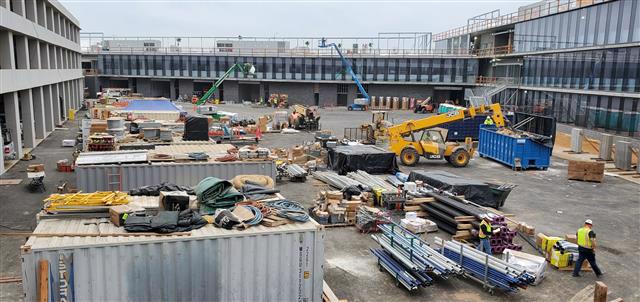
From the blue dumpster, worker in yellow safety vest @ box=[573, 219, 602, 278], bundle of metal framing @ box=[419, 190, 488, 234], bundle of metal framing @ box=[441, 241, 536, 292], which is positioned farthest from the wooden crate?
bundle of metal framing @ box=[441, 241, 536, 292]

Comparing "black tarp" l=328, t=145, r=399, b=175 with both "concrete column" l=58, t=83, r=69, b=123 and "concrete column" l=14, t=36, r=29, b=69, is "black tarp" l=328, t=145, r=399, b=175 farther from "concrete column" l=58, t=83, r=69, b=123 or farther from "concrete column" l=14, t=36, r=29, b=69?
"concrete column" l=58, t=83, r=69, b=123

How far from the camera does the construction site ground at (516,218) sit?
1190cm

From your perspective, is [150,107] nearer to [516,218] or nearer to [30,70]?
[30,70]

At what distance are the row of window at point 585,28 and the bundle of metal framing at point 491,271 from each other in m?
29.0

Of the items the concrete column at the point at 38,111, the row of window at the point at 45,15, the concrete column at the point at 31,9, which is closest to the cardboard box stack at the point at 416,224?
the row of window at the point at 45,15

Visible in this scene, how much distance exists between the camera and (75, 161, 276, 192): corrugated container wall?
1545cm

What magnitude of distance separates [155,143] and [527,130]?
21.4 m

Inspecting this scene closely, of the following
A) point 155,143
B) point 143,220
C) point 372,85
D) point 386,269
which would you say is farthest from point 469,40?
point 143,220

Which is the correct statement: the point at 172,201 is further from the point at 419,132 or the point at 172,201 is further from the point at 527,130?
the point at 527,130

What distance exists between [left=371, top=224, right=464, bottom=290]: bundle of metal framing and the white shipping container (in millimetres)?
3040

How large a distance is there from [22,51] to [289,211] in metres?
28.5

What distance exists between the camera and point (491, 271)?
1189cm

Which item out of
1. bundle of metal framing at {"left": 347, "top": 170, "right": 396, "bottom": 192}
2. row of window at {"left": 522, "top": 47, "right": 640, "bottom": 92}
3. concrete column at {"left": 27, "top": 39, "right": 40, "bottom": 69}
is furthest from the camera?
concrete column at {"left": 27, "top": 39, "right": 40, "bottom": 69}

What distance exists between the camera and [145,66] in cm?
7825
